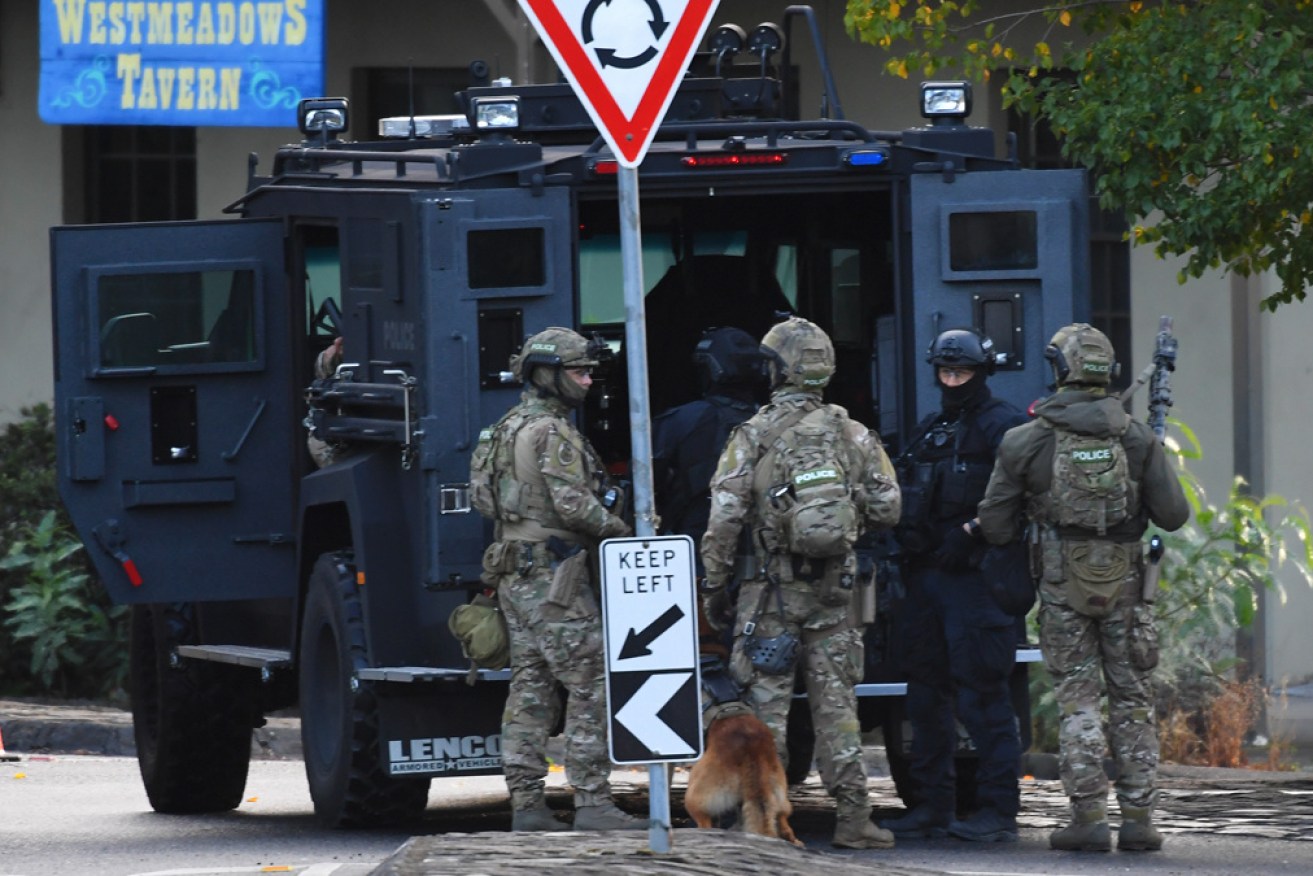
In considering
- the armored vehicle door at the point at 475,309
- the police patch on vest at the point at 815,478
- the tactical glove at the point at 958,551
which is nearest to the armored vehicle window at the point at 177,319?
the armored vehicle door at the point at 475,309

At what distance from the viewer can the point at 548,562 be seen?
8.47 metres

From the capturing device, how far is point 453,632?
8539mm

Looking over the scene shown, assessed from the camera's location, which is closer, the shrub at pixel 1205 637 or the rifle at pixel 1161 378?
the rifle at pixel 1161 378

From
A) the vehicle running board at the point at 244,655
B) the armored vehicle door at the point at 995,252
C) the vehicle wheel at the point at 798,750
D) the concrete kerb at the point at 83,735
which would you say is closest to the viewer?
the armored vehicle door at the point at 995,252

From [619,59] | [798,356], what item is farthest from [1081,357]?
[619,59]

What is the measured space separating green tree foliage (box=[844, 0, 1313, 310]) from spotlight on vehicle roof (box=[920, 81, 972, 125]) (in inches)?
37.9

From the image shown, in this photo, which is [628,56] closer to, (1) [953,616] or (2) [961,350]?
(2) [961,350]

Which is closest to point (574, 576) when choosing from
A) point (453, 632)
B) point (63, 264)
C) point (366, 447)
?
point (453, 632)

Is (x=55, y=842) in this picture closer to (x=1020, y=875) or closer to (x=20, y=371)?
(x=1020, y=875)

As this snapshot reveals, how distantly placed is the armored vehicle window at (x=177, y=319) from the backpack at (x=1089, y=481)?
3.41 meters

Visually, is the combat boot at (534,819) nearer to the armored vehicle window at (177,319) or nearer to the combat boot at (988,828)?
the combat boot at (988,828)

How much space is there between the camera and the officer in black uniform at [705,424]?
29.1 feet

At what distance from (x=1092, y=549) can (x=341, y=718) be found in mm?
2704

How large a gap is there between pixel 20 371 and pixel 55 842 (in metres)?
7.83
